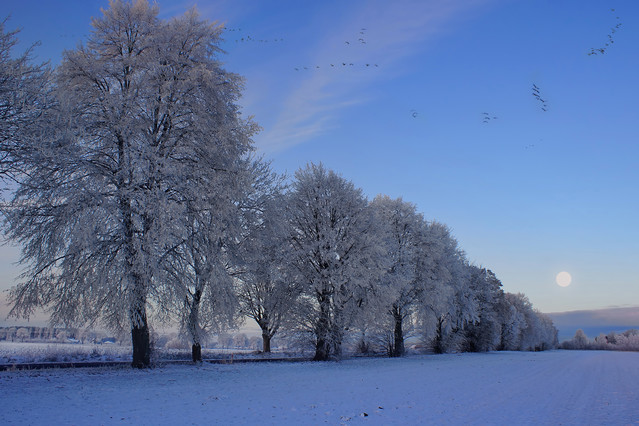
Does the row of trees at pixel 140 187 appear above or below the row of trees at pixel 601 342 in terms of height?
above

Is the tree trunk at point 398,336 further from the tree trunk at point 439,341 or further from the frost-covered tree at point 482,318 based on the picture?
the frost-covered tree at point 482,318

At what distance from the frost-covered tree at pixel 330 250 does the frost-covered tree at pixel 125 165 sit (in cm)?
922

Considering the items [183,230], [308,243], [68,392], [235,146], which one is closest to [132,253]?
[183,230]

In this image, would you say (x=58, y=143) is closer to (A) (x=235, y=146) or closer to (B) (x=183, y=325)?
(A) (x=235, y=146)

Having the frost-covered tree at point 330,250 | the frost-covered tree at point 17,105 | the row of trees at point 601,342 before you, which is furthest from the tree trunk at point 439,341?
the row of trees at point 601,342

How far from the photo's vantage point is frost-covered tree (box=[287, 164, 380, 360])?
27359mm

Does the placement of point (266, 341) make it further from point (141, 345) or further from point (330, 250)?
point (141, 345)

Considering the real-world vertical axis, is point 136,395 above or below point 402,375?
above

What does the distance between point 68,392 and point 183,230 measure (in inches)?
274

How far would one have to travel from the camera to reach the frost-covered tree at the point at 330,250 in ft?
89.8

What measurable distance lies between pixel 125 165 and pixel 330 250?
14569mm

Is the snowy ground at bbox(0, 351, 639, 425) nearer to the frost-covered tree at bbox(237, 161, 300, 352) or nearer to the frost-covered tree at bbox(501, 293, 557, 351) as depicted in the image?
the frost-covered tree at bbox(237, 161, 300, 352)

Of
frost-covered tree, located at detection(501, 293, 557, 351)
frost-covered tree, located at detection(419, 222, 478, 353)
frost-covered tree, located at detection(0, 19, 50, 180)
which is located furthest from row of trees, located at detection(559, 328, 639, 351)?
frost-covered tree, located at detection(0, 19, 50, 180)

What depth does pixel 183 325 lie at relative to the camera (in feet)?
63.7
